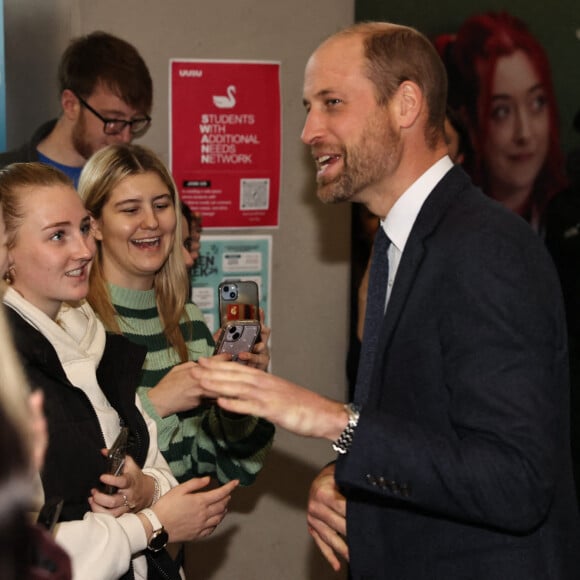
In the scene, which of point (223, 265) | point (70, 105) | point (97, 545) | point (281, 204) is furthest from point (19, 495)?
point (281, 204)

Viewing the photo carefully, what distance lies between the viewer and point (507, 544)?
1779 millimetres

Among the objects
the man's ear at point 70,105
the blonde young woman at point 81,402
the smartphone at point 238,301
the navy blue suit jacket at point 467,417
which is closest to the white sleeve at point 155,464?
the blonde young woman at point 81,402

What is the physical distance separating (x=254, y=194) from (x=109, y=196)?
4.21 ft

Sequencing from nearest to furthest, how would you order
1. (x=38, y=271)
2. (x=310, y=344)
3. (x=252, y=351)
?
(x=38, y=271)
(x=252, y=351)
(x=310, y=344)

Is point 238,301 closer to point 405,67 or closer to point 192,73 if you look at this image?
point 405,67

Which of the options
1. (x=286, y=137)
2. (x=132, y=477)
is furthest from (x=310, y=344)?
(x=132, y=477)

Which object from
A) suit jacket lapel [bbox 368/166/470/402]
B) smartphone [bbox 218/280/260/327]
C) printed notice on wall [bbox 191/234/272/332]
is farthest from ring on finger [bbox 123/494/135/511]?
printed notice on wall [bbox 191/234/272/332]

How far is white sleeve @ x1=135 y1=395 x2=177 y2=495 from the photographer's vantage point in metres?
2.31

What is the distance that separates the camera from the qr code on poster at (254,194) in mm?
3998

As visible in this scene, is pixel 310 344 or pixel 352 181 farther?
pixel 310 344

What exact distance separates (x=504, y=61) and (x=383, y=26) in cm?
159

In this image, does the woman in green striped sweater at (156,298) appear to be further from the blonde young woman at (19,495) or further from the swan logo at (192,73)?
the blonde young woman at (19,495)

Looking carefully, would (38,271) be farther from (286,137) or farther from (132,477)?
(286,137)

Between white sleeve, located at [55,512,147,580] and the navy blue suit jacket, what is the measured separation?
1.62ft
